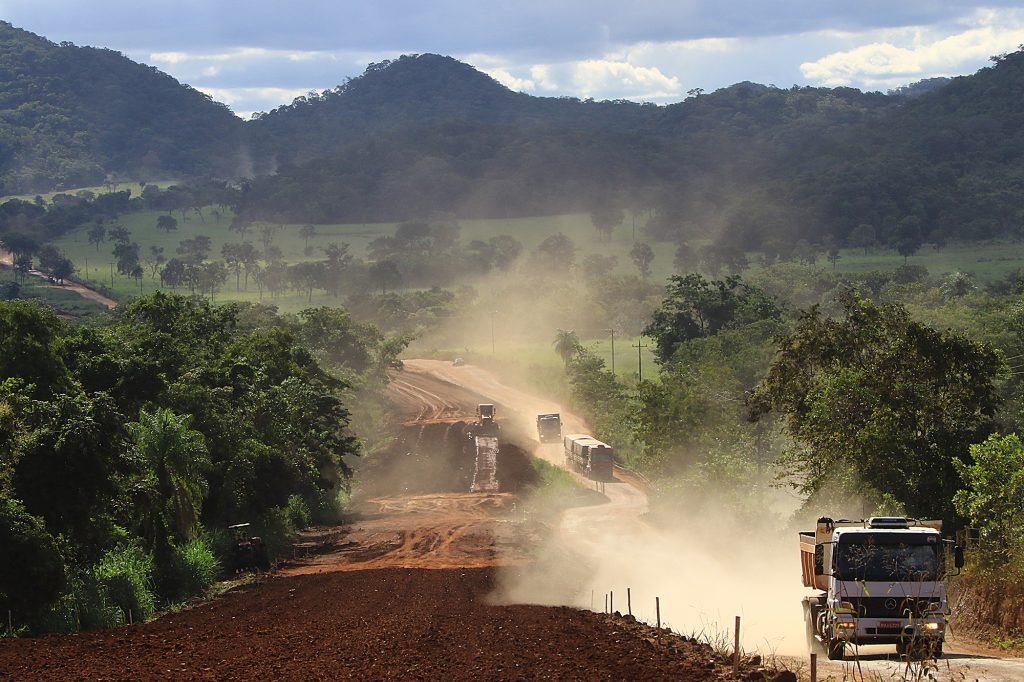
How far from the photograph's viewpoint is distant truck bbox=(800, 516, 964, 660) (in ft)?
68.3

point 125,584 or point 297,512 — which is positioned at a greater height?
point 125,584

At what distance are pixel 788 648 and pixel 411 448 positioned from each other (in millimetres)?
61204

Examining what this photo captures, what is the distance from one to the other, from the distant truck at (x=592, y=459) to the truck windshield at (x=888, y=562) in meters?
52.6

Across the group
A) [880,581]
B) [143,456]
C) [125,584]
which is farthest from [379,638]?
[143,456]

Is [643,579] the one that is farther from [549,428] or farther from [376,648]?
[549,428]

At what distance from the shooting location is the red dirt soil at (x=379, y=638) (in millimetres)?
19797

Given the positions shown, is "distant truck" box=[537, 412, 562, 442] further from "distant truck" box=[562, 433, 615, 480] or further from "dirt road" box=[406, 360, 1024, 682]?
"distant truck" box=[562, 433, 615, 480]

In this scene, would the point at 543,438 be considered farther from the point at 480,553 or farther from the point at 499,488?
the point at 480,553

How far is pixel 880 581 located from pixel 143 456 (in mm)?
23582

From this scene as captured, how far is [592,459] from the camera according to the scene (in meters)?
74.7

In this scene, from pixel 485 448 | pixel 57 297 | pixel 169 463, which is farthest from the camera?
pixel 57 297

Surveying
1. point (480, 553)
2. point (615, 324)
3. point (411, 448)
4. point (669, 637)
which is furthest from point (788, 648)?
point (615, 324)

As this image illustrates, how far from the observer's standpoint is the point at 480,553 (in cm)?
4875

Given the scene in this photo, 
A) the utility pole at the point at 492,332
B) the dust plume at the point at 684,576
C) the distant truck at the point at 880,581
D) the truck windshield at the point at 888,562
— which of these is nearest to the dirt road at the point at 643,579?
the dust plume at the point at 684,576
